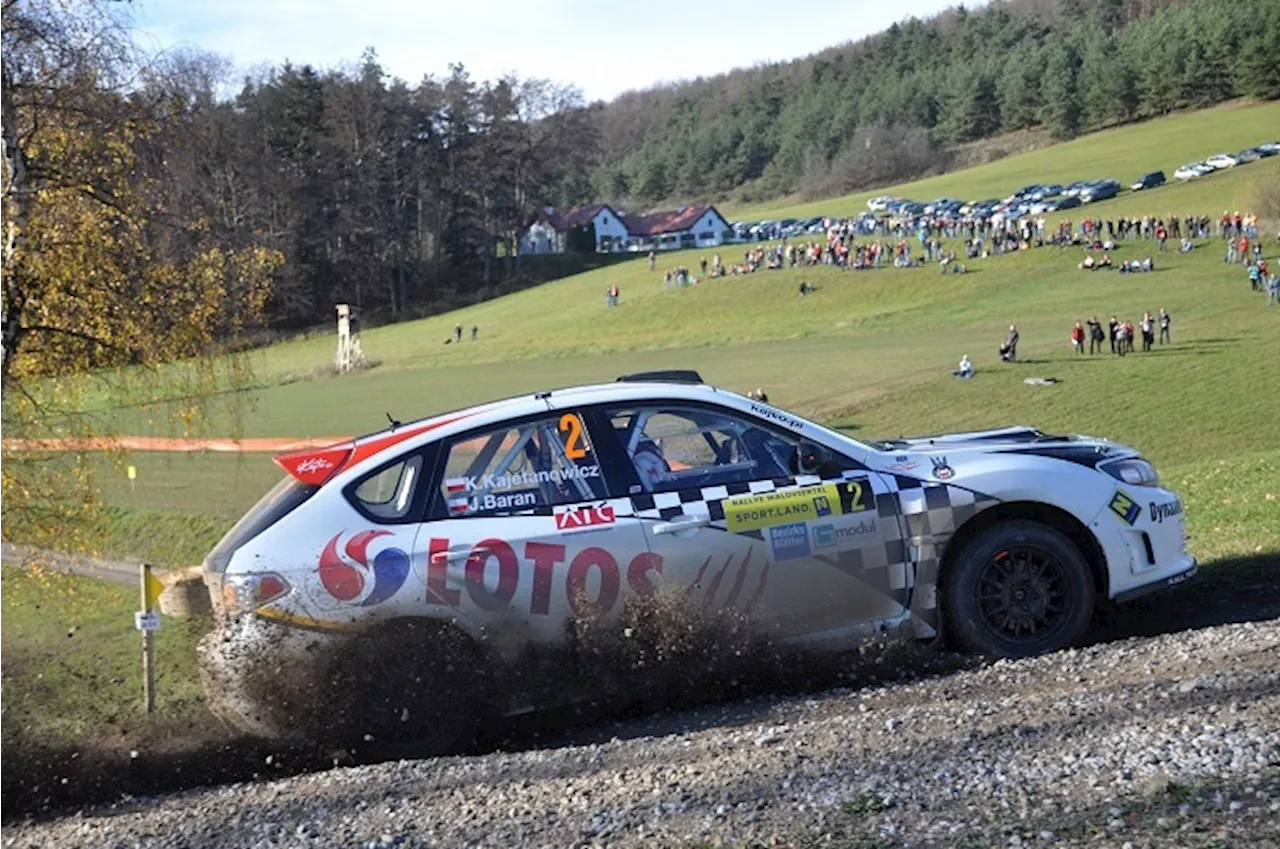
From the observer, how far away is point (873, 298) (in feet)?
209

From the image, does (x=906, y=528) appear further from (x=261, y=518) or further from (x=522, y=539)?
(x=261, y=518)

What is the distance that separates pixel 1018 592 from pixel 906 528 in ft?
2.26

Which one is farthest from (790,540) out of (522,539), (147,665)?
(147,665)

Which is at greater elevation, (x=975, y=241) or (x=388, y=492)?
(x=975, y=241)

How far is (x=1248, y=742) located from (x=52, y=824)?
4.74 m

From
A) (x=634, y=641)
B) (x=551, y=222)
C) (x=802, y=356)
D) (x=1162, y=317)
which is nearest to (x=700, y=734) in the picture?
(x=634, y=641)

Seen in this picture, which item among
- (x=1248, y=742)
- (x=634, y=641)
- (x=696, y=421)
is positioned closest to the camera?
(x=1248, y=742)

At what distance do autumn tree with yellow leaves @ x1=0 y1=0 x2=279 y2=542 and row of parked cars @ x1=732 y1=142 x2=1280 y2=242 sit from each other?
79418 mm

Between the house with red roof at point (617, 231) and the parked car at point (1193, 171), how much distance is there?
37998 millimetres

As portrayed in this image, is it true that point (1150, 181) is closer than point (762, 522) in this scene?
No

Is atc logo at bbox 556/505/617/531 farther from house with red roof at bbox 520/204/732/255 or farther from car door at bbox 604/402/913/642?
house with red roof at bbox 520/204/732/255

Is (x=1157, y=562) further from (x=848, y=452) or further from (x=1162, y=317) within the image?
(x=1162, y=317)

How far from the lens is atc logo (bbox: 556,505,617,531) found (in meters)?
6.43

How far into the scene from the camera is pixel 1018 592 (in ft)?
22.1
